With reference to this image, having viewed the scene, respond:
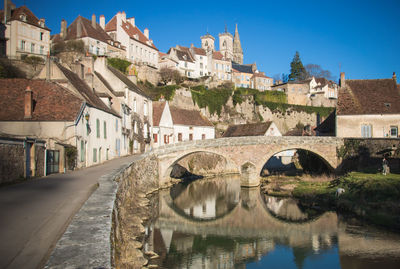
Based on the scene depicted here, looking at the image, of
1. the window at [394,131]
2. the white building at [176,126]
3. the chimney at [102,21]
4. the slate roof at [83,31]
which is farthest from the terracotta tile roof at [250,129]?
the chimney at [102,21]

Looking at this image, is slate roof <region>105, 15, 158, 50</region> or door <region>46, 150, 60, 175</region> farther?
slate roof <region>105, 15, 158, 50</region>

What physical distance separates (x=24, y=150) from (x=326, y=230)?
521 inches

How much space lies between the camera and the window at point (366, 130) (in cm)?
2852

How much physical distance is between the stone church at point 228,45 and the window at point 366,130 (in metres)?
71.2

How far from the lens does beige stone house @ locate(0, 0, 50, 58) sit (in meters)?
34.1

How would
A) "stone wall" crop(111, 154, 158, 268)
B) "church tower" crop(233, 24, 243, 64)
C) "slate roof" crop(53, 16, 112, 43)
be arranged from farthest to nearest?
"church tower" crop(233, 24, 243, 64), "slate roof" crop(53, 16, 112, 43), "stone wall" crop(111, 154, 158, 268)

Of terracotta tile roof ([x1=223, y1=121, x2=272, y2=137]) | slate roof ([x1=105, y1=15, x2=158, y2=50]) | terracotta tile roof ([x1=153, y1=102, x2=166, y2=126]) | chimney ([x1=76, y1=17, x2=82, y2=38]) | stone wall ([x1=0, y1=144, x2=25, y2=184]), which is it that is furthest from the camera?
slate roof ([x1=105, y1=15, x2=158, y2=50])

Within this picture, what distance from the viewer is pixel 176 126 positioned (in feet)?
124

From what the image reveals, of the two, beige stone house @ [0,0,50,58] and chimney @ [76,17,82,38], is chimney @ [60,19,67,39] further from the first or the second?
beige stone house @ [0,0,50,58]

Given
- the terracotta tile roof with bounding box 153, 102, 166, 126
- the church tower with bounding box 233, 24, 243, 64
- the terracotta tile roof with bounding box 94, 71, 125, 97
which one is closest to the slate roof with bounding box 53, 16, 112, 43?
the terracotta tile roof with bounding box 153, 102, 166, 126

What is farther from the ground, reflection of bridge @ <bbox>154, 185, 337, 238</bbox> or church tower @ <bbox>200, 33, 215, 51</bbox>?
church tower @ <bbox>200, 33, 215, 51</bbox>

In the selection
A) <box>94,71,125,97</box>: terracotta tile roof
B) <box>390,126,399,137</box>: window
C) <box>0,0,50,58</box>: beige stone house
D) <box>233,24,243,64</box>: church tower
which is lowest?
<box>390,126,399,137</box>: window

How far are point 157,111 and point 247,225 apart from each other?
69.2 feet

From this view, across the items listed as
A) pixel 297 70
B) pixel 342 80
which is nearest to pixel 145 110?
pixel 342 80
